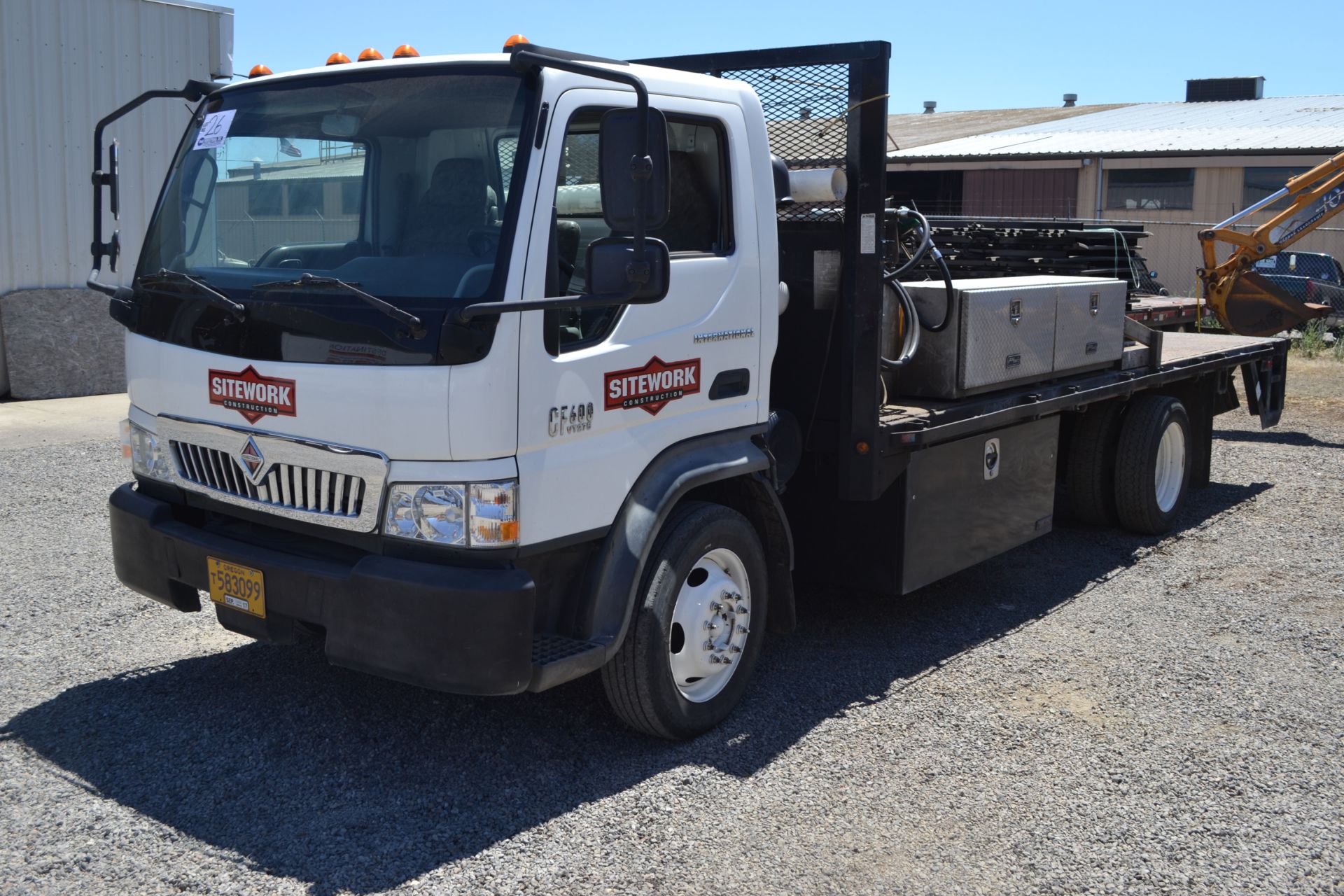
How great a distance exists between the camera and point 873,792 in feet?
14.4

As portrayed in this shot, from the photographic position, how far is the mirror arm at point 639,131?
12.5 feet

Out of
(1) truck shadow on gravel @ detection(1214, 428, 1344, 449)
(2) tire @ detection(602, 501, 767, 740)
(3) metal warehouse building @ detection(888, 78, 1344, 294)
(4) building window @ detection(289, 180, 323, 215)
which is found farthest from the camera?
(3) metal warehouse building @ detection(888, 78, 1344, 294)

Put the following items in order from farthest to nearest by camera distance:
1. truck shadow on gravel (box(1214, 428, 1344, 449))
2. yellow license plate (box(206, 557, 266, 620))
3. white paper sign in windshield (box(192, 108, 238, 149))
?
truck shadow on gravel (box(1214, 428, 1344, 449))
white paper sign in windshield (box(192, 108, 238, 149))
yellow license plate (box(206, 557, 266, 620))

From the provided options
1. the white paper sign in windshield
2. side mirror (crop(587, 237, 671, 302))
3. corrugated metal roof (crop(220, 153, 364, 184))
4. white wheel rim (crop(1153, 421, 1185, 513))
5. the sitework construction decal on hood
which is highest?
the white paper sign in windshield

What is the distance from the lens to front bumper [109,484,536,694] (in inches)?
152

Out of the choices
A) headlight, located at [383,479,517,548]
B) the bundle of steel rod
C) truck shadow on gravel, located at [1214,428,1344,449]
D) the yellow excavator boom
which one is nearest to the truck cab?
headlight, located at [383,479,517,548]

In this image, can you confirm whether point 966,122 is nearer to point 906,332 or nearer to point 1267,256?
point 1267,256

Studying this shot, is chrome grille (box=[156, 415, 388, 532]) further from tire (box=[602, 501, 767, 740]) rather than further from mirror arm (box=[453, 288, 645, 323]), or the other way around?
tire (box=[602, 501, 767, 740])

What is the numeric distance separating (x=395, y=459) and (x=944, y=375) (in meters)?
3.01

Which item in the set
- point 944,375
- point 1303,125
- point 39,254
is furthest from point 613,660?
point 1303,125

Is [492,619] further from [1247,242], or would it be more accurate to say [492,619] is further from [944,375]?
[1247,242]

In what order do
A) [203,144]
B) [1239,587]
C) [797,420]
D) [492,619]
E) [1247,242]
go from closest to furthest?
[492,619] → [203,144] → [797,420] → [1239,587] → [1247,242]

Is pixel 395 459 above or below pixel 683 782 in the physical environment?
above

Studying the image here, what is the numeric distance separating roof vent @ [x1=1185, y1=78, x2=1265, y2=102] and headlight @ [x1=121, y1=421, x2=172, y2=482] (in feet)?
119
